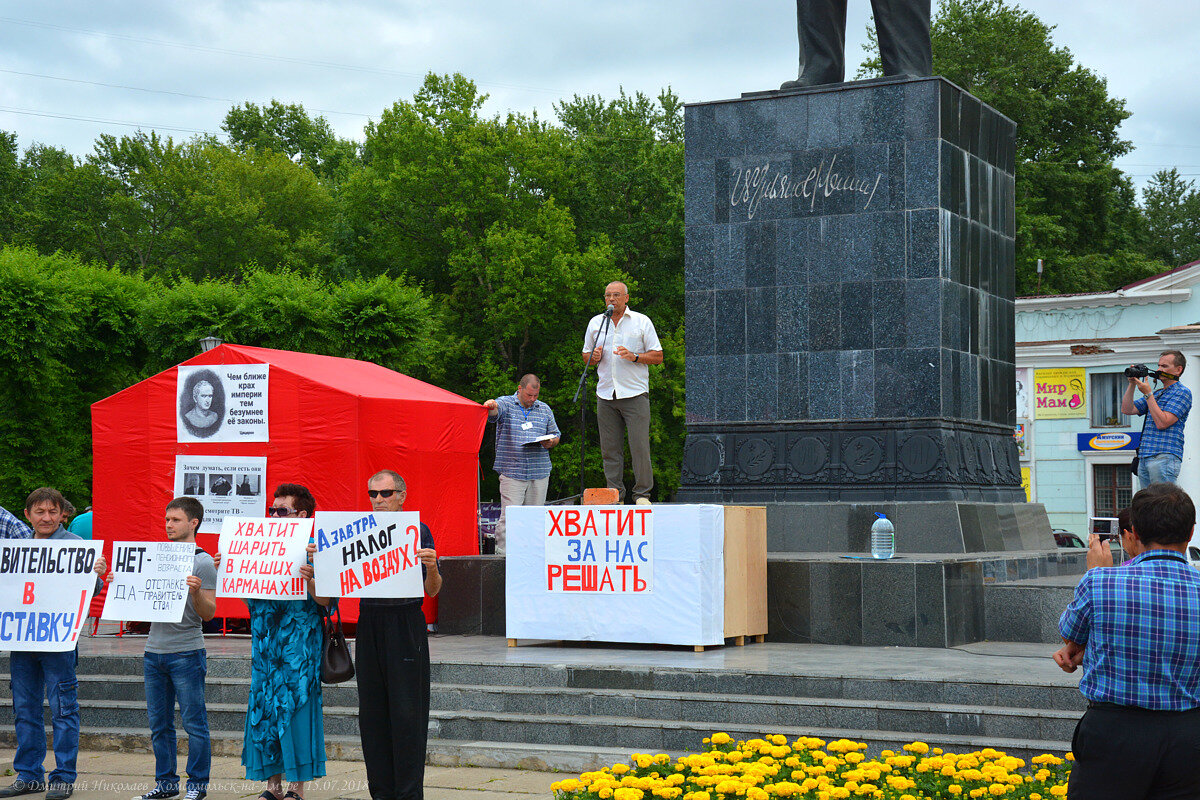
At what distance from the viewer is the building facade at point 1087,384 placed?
38250 millimetres

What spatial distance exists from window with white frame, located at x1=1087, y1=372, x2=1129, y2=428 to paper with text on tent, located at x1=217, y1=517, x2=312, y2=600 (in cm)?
3489

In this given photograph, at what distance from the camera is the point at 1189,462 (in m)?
37.4

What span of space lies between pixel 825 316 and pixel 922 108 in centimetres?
209

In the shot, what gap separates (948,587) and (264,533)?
5202 millimetres

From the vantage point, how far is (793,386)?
12852 mm

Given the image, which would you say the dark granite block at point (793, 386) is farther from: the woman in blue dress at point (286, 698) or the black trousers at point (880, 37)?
the woman in blue dress at point (286, 698)

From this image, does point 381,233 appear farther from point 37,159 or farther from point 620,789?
point 620,789

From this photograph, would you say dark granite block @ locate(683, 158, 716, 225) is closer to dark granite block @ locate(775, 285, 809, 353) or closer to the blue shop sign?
dark granite block @ locate(775, 285, 809, 353)

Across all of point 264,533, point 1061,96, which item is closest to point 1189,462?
point 1061,96

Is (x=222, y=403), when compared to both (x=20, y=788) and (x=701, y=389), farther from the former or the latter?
(x=20, y=788)

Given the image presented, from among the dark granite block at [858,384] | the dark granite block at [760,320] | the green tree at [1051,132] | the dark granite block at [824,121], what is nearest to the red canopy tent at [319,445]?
the dark granite block at [760,320]

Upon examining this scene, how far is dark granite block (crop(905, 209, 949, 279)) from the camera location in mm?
12312

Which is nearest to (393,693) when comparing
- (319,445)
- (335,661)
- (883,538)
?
(335,661)

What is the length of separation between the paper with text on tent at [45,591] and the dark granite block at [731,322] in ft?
21.3
